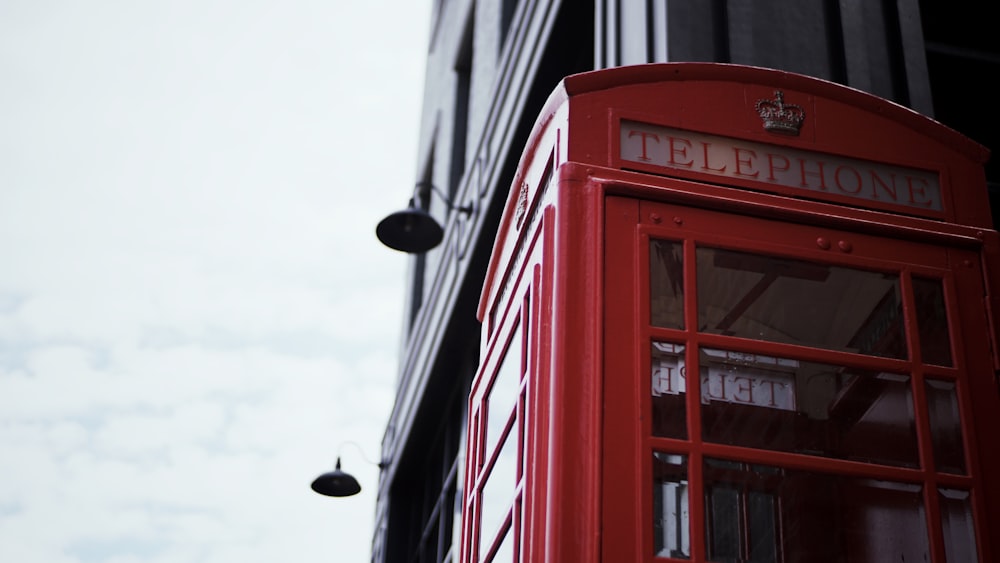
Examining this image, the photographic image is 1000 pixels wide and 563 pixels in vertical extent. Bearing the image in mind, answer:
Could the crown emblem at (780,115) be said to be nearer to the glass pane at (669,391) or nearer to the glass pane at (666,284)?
the glass pane at (666,284)

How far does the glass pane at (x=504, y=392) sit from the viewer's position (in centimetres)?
429

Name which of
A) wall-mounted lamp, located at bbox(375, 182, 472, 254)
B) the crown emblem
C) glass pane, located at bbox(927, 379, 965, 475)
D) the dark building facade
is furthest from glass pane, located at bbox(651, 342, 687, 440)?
wall-mounted lamp, located at bbox(375, 182, 472, 254)

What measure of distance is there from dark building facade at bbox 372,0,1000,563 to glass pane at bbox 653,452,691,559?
10.8 feet

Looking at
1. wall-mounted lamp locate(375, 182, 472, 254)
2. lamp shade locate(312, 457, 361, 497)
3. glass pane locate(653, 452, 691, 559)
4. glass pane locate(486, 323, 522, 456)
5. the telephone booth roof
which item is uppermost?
wall-mounted lamp locate(375, 182, 472, 254)

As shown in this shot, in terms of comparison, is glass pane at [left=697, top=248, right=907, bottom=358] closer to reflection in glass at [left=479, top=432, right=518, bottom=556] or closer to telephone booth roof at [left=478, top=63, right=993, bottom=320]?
telephone booth roof at [left=478, top=63, right=993, bottom=320]

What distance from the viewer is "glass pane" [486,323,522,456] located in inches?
169

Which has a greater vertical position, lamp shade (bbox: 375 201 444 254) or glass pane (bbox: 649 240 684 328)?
lamp shade (bbox: 375 201 444 254)

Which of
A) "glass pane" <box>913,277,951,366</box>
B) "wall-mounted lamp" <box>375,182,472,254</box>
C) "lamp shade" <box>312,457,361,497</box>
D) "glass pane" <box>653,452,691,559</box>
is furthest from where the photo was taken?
"lamp shade" <box>312,457,361,497</box>

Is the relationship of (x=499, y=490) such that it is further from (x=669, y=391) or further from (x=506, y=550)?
(x=669, y=391)

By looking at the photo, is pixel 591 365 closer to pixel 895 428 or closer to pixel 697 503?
pixel 697 503

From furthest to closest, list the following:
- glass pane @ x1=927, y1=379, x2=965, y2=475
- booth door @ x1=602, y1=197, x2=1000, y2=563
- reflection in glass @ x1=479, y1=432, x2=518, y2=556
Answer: reflection in glass @ x1=479, y1=432, x2=518, y2=556 < glass pane @ x1=927, y1=379, x2=965, y2=475 < booth door @ x1=602, y1=197, x2=1000, y2=563

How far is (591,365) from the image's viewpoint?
365cm

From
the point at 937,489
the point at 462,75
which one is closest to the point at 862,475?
the point at 937,489

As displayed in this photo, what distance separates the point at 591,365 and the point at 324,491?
37.7ft
